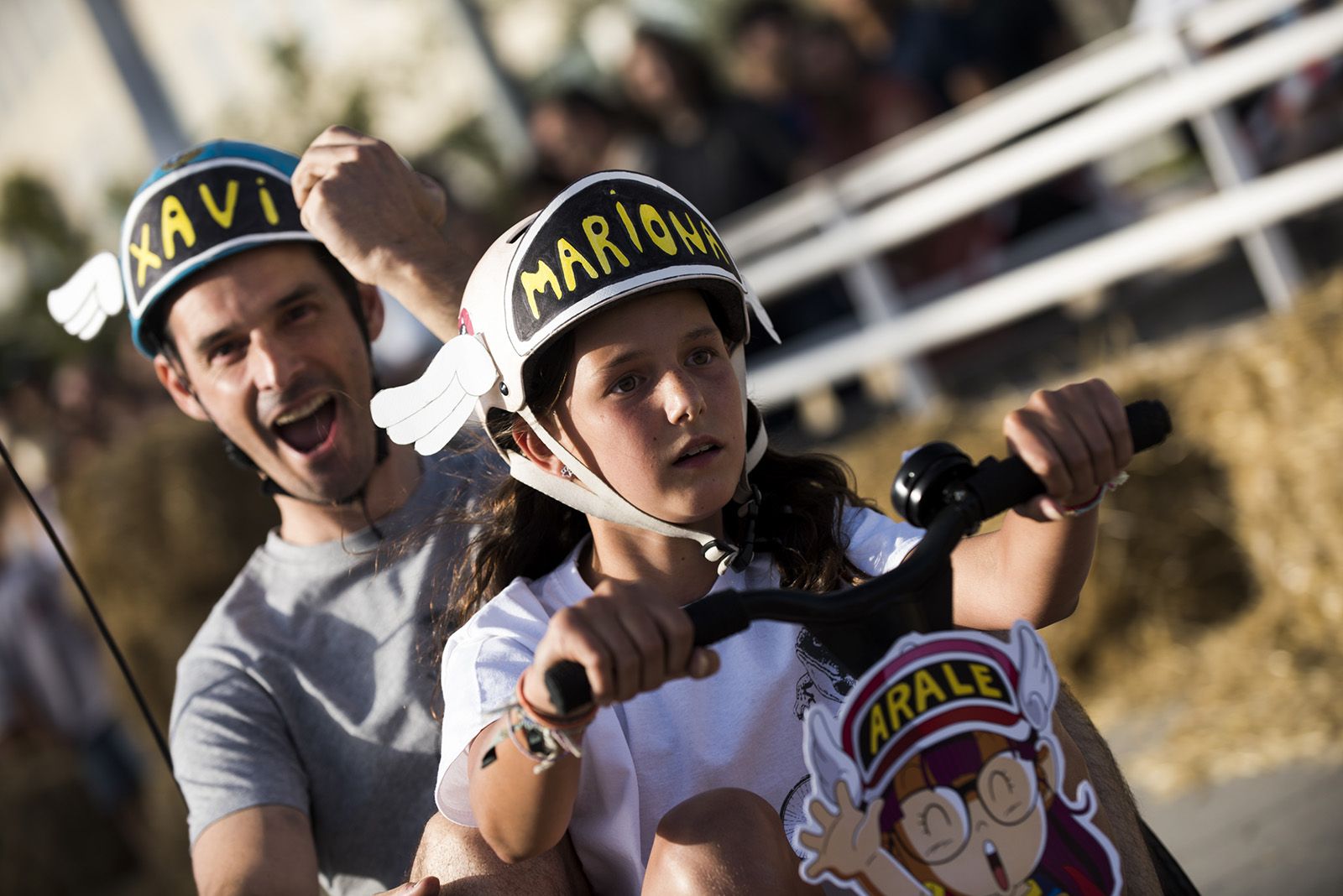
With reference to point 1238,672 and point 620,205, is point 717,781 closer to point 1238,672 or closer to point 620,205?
point 620,205

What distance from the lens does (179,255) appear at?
3354mm

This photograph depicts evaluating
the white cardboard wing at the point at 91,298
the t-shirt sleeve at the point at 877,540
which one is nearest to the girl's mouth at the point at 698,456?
the t-shirt sleeve at the point at 877,540

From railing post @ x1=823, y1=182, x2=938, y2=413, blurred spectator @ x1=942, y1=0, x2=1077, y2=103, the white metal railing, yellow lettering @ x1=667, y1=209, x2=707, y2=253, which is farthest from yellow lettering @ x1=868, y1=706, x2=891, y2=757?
blurred spectator @ x1=942, y1=0, x2=1077, y2=103

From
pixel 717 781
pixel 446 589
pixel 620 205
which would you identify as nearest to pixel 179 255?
pixel 446 589

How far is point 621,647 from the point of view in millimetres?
1848

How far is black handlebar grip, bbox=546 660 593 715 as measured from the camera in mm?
1824

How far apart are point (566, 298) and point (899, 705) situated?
2.75ft

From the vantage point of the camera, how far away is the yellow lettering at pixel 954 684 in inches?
76.0

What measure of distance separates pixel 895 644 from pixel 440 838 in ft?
3.12

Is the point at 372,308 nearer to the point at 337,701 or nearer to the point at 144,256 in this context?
the point at 144,256

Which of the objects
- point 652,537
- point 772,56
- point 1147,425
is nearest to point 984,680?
point 1147,425

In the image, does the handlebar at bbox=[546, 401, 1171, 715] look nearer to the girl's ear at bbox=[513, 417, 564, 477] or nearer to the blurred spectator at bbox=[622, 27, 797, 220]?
the girl's ear at bbox=[513, 417, 564, 477]

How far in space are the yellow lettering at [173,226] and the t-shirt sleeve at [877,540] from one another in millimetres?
1609

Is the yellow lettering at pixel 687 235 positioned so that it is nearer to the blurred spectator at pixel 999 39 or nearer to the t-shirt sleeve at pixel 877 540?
the t-shirt sleeve at pixel 877 540
